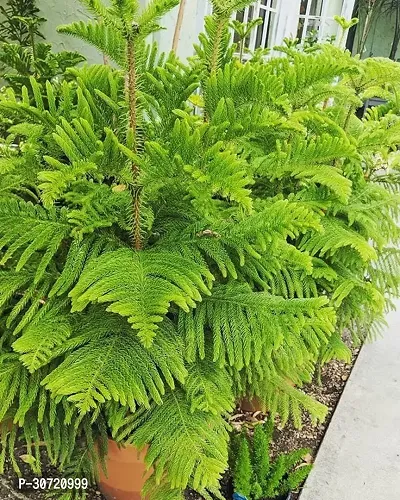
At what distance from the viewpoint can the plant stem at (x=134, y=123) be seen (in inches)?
35.2

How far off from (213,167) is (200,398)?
1.58 ft

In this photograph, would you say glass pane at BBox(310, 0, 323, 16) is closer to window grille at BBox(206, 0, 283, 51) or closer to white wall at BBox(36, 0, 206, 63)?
window grille at BBox(206, 0, 283, 51)

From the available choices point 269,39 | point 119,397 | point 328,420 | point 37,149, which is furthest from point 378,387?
point 269,39

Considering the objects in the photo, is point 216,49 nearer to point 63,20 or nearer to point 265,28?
point 63,20

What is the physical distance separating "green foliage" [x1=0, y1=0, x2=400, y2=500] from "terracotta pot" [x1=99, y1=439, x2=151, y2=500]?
6 cm

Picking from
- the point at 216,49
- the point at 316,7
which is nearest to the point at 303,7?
the point at 316,7

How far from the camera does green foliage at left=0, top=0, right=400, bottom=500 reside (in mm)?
898

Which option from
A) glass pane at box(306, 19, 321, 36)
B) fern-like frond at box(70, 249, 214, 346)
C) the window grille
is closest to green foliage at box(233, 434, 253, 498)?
fern-like frond at box(70, 249, 214, 346)

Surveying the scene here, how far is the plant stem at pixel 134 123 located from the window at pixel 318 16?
4.90 m

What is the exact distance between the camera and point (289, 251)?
1.07 m

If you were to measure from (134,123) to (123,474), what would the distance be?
91 cm

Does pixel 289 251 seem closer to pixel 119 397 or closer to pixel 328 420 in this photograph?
pixel 119 397

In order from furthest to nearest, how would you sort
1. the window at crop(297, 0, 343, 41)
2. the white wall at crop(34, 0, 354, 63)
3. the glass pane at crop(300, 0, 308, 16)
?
the glass pane at crop(300, 0, 308, 16) < the window at crop(297, 0, 343, 41) < the white wall at crop(34, 0, 354, 63)

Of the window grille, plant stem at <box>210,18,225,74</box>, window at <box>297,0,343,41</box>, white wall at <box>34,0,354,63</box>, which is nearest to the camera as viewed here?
plant stem at <box>210,18,225,74</box>
